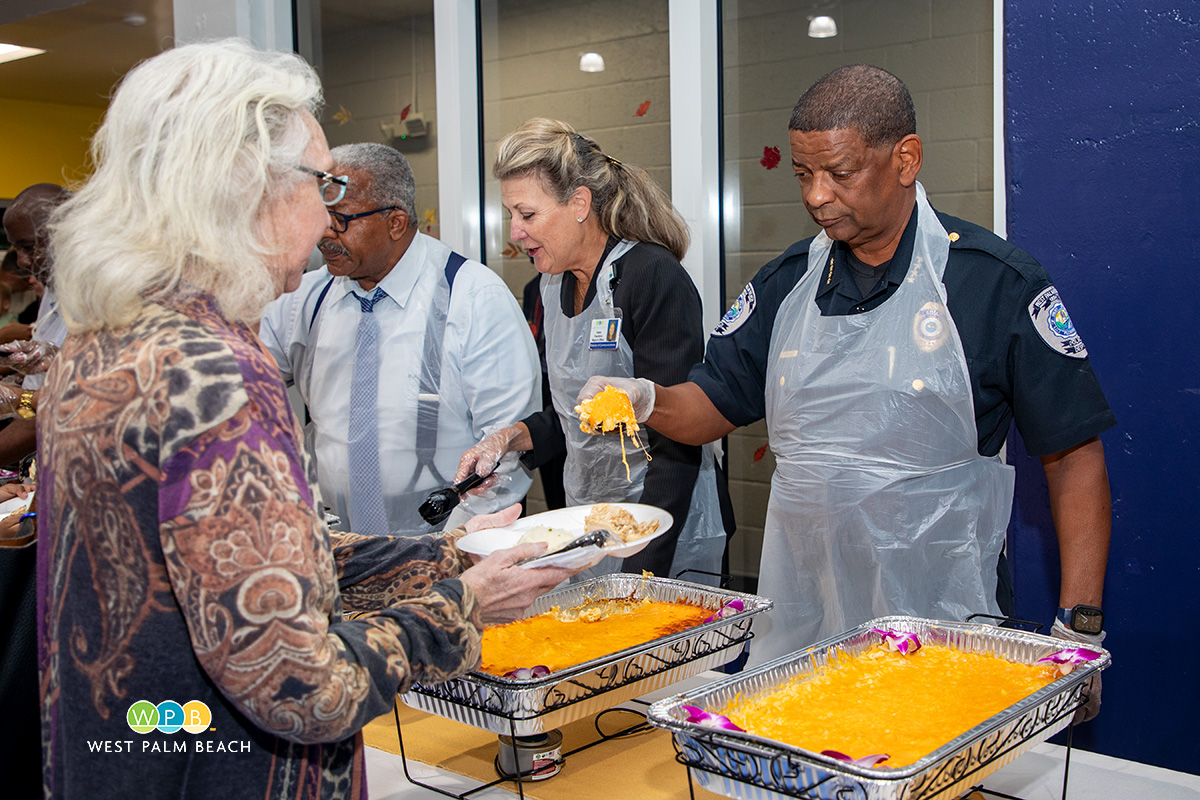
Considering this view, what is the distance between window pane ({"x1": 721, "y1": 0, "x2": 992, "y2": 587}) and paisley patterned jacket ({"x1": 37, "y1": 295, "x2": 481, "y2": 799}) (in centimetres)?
203

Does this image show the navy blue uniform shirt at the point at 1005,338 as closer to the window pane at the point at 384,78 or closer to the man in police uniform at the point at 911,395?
the man in police uniform at the point at 911,395

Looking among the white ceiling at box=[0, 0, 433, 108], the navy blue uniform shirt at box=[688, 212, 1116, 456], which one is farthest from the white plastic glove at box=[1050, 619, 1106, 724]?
the white ceiling at box=[0, 0, 433, 108]

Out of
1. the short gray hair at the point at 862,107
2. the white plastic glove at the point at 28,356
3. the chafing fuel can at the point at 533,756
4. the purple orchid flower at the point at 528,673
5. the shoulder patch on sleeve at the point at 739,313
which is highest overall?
the short gray hair at the point at 862,107

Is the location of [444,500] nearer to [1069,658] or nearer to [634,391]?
[634,391]

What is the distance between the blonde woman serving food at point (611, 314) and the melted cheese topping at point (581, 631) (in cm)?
35

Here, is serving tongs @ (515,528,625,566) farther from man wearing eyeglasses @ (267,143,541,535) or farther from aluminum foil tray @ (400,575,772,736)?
man wearing eyeglasses @ (267,143,541,535)

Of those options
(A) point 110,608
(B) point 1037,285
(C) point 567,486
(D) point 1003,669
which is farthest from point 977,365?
(A) point 110,608

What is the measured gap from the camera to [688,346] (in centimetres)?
201

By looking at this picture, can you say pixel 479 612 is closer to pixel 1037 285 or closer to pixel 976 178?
pixel 1037 285

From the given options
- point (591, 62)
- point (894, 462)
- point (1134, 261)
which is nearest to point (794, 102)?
point (591, 62)

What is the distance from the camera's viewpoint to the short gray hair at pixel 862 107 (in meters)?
1.55

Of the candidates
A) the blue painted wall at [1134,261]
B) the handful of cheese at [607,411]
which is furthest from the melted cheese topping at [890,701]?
the blue painted wall at [1134,261]

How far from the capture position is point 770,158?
2.72 metres

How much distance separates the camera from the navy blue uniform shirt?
4.91ft
